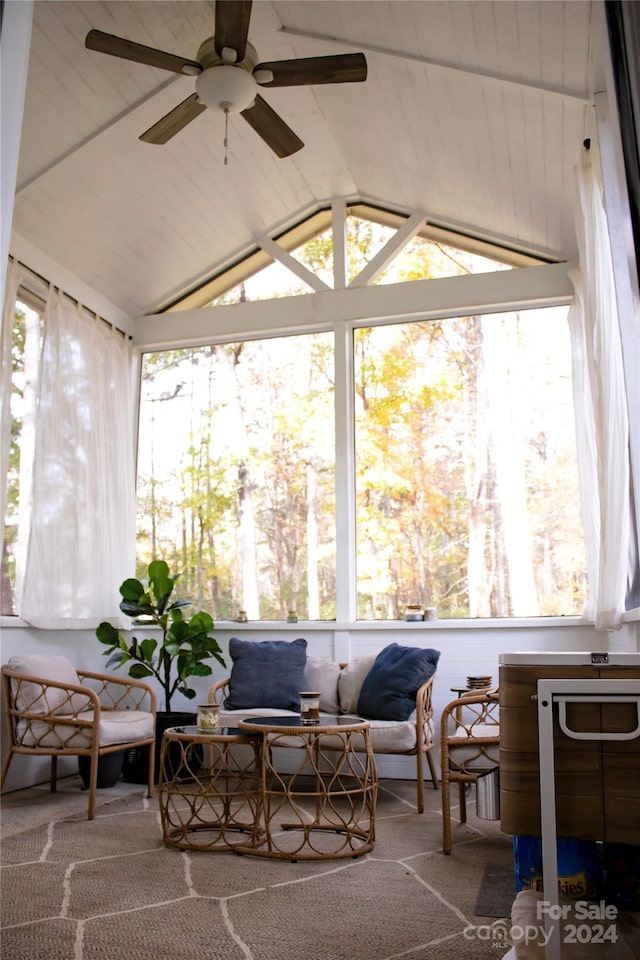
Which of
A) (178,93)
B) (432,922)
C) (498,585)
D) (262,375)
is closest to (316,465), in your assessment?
(262,375)

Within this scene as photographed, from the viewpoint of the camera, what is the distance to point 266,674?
17.6 ft

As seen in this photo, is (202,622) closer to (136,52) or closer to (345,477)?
(345,477)

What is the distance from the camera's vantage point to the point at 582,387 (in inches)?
219

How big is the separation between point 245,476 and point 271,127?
295cm

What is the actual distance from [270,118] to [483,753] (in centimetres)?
333

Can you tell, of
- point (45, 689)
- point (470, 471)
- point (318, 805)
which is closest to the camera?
point (318, 805)

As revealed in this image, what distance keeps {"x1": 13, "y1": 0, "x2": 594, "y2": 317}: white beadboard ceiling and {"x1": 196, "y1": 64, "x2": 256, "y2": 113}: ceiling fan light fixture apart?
44.3 inches

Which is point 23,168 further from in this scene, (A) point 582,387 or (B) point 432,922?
(B) point 432,922

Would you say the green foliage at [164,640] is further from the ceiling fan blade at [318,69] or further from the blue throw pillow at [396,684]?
the ceiling fan blade at [318,69]

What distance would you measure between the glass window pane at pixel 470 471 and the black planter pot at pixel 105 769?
A: 2027 mm

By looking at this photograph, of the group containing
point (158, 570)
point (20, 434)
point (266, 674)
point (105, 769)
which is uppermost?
point (20, 434)

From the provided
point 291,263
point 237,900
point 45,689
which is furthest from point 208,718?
point 291,263

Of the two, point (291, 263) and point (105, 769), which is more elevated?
point (291, 263)

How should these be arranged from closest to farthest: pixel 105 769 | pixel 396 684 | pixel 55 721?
pixel 55 721 → pixel 396 684 → pixel 105 769
